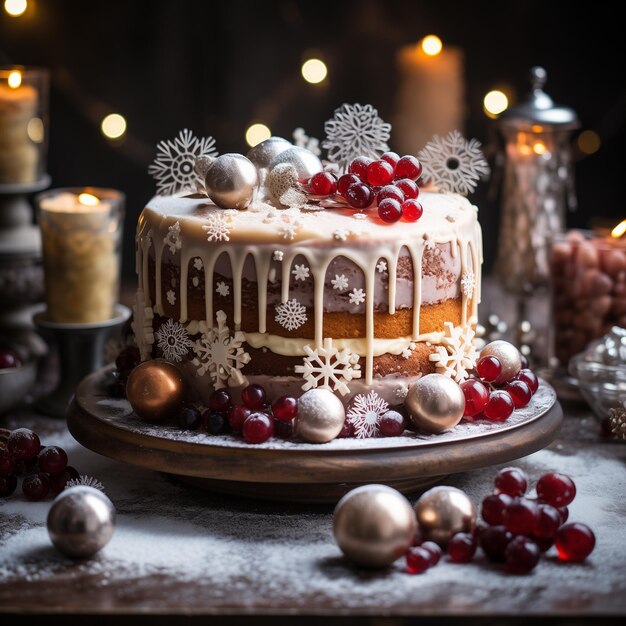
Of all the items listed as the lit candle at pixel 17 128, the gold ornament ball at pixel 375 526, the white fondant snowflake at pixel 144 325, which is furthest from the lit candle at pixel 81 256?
the gold ornament ball at pixel 375 526

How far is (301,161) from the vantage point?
6.07 ft

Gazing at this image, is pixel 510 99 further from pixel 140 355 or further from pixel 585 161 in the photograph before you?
pixel 140 355

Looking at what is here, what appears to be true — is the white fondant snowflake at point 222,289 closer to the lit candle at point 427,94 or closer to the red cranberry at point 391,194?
the red cranberry at point 391,194

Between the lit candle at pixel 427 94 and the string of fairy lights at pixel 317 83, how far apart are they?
0.04 metres

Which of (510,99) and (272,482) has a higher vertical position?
(510,99)

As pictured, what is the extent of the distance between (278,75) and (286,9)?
19cm

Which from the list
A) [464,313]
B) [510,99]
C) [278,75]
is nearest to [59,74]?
[278,75]

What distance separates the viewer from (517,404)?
1.82m

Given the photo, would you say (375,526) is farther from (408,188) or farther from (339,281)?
(408,188)

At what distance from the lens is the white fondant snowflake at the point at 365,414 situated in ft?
5.48

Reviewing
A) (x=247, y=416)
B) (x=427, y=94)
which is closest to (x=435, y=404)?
(x=247, y=416)

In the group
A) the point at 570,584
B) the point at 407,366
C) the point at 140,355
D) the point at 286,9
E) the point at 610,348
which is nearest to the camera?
the point at 570,584

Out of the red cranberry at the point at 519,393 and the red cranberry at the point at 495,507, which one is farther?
the red cranberry at the point at 519,393

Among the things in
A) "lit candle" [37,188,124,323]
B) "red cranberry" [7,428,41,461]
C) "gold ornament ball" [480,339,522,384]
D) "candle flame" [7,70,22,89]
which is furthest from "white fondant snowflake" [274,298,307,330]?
"candle flame" [7,70,22,89]
